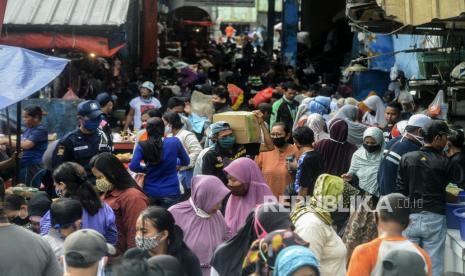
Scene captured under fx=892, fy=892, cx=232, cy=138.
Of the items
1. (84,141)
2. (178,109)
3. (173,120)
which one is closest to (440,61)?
(173,120)

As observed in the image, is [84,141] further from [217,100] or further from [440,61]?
[440,61]

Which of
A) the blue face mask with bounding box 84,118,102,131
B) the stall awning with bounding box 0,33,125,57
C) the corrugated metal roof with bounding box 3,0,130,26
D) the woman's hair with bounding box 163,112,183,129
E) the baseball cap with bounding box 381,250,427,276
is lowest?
the baseball cap with bounding box 381,250,427,276

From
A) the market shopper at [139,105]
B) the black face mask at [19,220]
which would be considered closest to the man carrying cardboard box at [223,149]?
the black face mask at [19,220]

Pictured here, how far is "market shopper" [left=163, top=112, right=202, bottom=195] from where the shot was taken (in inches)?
403

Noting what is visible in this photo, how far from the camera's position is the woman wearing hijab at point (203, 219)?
671 centimetres

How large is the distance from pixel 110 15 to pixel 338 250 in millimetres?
9501

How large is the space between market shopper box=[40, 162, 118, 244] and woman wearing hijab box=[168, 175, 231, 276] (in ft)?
1.64

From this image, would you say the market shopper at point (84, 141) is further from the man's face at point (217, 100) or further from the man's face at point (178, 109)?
the man's face at point (217, 100)

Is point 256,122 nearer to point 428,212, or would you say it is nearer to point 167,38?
point 428,212

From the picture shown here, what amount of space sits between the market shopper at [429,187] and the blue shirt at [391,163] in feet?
1.47

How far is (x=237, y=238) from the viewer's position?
609 centimetres

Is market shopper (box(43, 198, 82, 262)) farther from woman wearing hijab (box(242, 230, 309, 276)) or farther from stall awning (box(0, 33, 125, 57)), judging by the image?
stall awning (box(0, 33, 125, 57))

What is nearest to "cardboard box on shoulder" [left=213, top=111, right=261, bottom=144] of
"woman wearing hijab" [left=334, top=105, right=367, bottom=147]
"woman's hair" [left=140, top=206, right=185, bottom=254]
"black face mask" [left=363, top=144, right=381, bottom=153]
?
"black face mask" [left=363, top=144, right=381, bottom=153]

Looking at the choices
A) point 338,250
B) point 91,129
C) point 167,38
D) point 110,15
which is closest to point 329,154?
point 91,129
